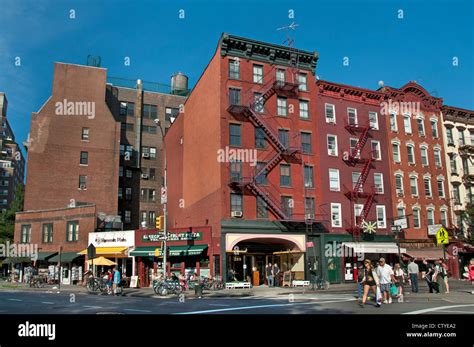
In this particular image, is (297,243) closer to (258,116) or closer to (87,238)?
(258,116)

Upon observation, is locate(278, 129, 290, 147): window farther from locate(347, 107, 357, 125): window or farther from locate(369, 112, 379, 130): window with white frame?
locate(369, 112, 379, 130): window with white frame

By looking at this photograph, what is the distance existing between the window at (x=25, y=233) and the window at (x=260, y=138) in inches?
1081

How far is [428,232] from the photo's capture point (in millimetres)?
42844

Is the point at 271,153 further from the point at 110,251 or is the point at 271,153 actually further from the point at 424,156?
the point at 424,156

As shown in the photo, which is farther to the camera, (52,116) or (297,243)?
(52,116)

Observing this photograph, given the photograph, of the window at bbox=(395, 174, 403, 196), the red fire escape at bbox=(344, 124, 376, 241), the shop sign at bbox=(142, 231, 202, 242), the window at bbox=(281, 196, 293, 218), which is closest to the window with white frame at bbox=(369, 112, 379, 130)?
the red fire escape at bbox=(344, 124, 376, 241)

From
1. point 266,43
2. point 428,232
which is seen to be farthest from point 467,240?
point 266,43

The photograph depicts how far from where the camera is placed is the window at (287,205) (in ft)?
122

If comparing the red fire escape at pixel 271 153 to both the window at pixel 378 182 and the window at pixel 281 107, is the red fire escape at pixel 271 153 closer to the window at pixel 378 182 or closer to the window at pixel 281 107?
the window at pixel 281 107

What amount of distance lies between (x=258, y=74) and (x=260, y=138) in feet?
19.9

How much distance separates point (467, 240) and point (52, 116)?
159 feet

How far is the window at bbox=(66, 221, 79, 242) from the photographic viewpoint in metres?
44.6

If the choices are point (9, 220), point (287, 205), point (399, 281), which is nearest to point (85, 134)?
point (9, 220)

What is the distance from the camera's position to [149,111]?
A: 212 ft
